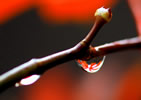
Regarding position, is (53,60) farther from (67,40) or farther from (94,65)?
(67,40)

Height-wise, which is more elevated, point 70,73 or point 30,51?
point 30,51

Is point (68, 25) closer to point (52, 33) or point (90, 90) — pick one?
point (52, 33)

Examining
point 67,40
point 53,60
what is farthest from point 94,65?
point 67,40

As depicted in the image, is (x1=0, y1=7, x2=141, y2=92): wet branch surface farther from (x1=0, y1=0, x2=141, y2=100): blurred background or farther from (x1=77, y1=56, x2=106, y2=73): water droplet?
(x1=0, y1=0, x2=141, y2=100): blurred background

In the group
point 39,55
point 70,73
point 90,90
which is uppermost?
point 39,55

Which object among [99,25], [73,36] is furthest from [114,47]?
[73,36]

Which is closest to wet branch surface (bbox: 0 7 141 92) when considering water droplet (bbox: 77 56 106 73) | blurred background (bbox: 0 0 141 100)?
water droplet (bbox: 77 56 106 73)

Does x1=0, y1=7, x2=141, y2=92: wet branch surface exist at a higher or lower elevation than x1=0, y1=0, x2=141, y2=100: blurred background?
lower

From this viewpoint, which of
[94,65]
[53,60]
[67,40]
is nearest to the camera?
[53,60]

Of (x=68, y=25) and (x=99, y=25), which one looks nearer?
(x=99, y=25)
